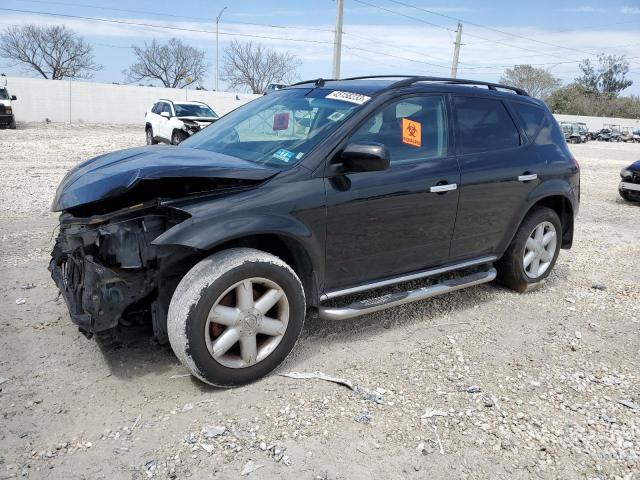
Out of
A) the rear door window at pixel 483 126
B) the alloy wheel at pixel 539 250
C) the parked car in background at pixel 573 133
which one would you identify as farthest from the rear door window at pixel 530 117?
the parked car in background at pixel 573 133

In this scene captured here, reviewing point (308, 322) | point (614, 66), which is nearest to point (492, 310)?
point (308, 322)

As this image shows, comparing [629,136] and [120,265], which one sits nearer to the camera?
[120,265]

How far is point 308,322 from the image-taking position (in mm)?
3904

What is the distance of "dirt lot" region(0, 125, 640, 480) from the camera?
242 centimetres

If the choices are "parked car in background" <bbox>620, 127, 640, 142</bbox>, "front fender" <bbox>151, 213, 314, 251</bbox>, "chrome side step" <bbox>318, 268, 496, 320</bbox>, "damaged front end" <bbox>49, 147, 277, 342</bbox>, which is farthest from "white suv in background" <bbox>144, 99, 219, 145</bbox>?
"parked car in background" <bbox>620, 127, 640, 142</bbox>

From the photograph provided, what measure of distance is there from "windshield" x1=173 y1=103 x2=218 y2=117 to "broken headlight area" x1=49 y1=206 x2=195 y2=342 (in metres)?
14.3

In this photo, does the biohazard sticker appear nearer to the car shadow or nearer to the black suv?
the black suv

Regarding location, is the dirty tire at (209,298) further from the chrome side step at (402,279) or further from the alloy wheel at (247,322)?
the chrome side step at (402,279)

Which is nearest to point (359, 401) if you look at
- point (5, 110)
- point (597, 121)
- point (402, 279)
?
point (402, 279)

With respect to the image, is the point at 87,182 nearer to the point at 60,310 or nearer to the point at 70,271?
the point at 70,271

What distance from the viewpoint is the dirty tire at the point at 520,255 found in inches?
177

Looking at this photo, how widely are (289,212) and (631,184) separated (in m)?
9.87

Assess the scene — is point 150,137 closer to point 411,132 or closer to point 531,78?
point 411,132

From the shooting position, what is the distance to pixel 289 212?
299cm
